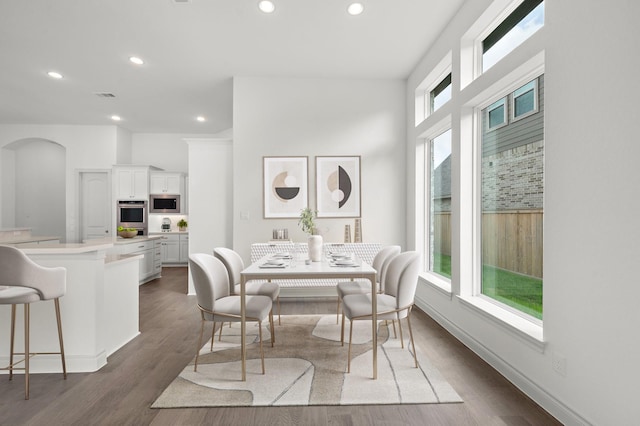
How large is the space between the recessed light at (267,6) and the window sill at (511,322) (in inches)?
128

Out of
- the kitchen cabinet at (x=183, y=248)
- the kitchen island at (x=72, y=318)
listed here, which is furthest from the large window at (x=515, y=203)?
the kitchen cabinet at (x=183, y=248)

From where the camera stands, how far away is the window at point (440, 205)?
399 cm

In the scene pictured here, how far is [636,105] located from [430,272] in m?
3.32

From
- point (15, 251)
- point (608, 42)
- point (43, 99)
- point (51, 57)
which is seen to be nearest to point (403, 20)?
point (608, 42)

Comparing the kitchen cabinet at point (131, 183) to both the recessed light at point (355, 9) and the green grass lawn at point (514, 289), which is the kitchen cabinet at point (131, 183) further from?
the green grass lawn at point (514, 289)

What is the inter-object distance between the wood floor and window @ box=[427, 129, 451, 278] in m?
1.23

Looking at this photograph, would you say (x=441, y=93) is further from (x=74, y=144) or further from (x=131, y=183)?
(x=74, y=144)

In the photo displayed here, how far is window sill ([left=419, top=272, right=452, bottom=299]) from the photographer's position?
12.0 ft

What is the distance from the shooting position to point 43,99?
584 centimetres

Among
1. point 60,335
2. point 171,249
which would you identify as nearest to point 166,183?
point 171,249

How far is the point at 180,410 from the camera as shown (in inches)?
81.8

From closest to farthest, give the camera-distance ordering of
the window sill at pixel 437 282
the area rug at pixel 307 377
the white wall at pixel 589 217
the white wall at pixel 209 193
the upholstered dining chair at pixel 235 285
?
the white wall at pixel 589 217 → the area rug at pixel 307 377 → the upholstered dining chair at pixel 235 285 → the window sill at pixel 437 282 → the white wall at pixel 209 193

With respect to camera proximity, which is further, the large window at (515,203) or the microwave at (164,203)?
the microwave at (164,203)

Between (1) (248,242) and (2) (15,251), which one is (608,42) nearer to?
(2) (15,251)
